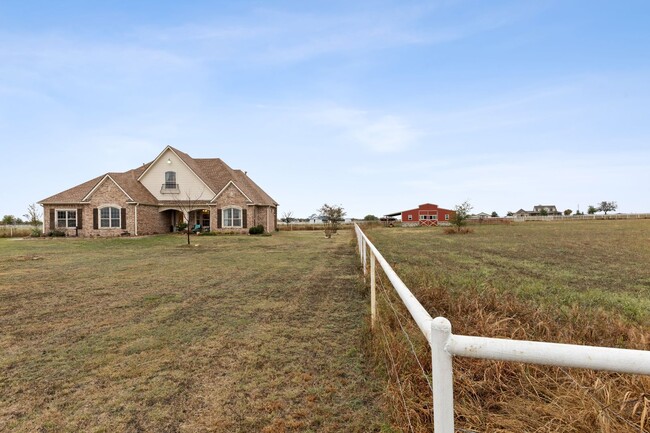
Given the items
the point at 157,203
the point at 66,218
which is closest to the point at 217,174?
the point at 157,203

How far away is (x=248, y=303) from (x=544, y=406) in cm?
537

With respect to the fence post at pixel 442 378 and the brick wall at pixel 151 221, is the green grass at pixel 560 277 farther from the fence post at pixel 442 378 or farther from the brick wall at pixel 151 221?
the brick wall at pixel 151 221

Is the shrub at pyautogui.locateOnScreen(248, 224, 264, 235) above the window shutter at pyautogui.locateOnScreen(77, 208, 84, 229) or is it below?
below

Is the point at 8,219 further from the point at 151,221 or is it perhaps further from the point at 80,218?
the point at 151,221

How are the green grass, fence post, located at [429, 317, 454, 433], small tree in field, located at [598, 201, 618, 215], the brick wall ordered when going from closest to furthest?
fence post, located at [429, 317, 454, 433]
the green grass
the brick wall
small tree in field, located at [598, 201, 618, 215]

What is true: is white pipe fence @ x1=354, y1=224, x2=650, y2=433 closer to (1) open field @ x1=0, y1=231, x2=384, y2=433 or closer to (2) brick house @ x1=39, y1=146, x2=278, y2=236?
(1) open field @ x1=0, y1=231, x2=384, y2=433

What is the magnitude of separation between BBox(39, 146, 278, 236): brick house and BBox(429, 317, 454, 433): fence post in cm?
2750

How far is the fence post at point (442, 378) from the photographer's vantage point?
1.21 metres

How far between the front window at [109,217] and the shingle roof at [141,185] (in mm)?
1869

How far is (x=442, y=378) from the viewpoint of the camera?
1.21 m

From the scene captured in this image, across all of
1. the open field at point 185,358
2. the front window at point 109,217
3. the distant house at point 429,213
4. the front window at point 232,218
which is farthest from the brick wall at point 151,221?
the distant house at point 429,213

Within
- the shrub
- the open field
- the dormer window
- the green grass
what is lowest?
the open field

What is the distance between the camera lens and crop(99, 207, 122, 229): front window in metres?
27.7

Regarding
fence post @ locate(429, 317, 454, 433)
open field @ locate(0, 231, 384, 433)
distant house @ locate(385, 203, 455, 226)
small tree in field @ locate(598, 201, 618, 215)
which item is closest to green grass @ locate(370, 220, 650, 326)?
open field @ locate(0, 231, 384, 433)
